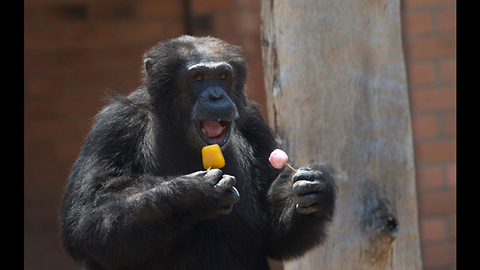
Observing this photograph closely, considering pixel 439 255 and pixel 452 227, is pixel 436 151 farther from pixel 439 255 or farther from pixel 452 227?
pixel 439 255

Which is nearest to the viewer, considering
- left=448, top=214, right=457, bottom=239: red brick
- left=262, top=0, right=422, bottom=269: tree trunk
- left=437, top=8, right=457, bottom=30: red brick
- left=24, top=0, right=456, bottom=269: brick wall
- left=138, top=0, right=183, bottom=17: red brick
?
left=262, top=0, right=422, bottom=269: tree trunk

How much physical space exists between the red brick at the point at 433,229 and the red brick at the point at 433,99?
1.13m

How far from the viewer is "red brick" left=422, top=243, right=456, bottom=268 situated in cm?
565

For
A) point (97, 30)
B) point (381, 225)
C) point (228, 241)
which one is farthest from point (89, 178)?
point (97, 30)

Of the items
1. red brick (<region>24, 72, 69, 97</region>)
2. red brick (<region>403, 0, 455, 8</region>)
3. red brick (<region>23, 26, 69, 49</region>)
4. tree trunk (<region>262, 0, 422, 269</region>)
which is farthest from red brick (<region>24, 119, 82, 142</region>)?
red brick (<region>403, 0, 455, 8</region>)

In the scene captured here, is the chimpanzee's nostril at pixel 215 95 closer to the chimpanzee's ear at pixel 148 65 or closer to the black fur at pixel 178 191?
the black fur at pixel 178 191

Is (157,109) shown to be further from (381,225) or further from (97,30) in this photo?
(97,30)

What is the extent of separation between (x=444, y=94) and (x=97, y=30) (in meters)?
3.67

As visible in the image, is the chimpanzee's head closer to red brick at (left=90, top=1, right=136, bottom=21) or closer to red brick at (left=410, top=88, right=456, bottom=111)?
red brick at (left=410, top=88, right=456, bottom=111)

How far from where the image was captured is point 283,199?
3258mm

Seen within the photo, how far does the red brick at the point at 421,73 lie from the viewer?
5500mm

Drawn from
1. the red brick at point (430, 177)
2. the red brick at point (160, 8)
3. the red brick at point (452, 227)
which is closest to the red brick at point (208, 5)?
the red brick at point (160, 8)

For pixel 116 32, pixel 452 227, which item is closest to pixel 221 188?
pixel 452 227

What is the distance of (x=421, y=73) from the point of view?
5.52m
